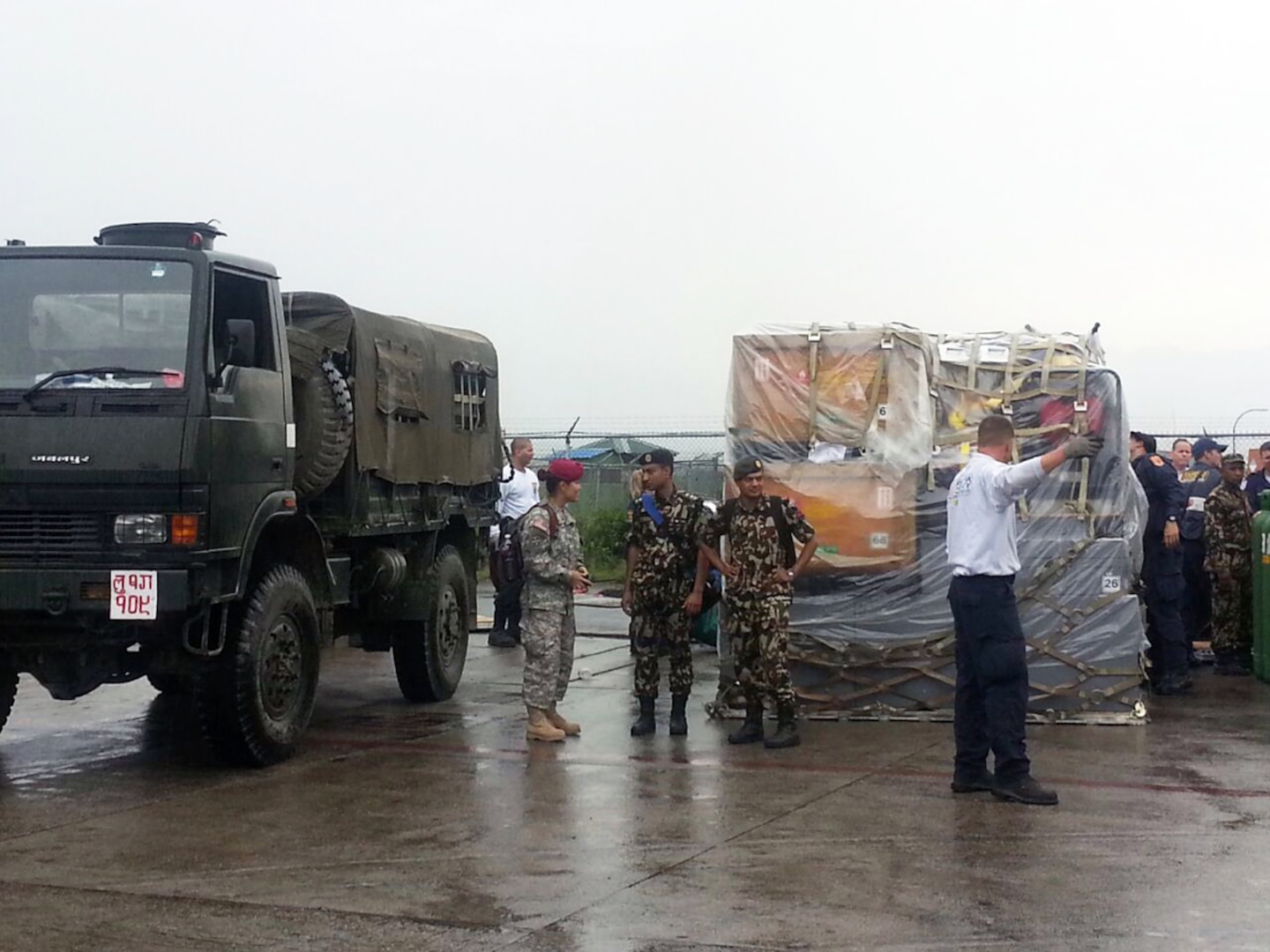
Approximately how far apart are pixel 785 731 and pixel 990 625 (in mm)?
1773

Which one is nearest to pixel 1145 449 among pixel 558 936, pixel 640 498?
pixel 640 498

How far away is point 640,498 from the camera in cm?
1023

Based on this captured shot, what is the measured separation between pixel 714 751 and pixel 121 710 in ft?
13.8

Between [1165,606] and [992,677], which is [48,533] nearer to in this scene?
[992,677]

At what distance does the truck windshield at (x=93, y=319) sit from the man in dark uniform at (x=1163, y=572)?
6.97m

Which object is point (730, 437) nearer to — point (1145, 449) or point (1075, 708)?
point (1075, 708)

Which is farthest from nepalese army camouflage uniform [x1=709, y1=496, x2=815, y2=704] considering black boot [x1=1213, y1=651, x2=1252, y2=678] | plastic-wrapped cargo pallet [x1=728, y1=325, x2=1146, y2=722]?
black boot [x1=1213, y1=651, x2=1252, y2=678]

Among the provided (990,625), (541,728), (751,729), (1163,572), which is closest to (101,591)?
(541,728)

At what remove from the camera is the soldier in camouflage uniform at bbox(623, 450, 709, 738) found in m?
9.98

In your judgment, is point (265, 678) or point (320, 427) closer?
point (265, 678)

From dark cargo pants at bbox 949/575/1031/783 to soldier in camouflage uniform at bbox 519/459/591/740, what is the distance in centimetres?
245

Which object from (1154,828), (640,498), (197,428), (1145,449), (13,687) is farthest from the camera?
(1145,449)

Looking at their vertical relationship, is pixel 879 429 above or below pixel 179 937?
above

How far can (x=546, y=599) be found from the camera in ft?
32.7
